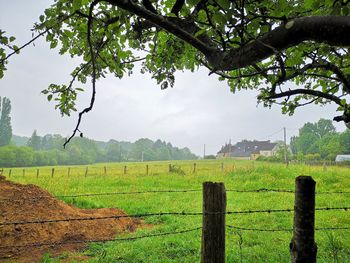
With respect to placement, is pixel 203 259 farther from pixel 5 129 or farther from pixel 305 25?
pixel 5 129

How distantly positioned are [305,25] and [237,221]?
961cm

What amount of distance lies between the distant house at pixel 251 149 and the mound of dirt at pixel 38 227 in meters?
92.6

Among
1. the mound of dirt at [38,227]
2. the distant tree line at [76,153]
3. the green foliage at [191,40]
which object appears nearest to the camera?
Result: the green foliage at [191,40]

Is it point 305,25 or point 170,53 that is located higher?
point 170,53

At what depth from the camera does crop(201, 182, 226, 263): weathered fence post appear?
3.47 metres

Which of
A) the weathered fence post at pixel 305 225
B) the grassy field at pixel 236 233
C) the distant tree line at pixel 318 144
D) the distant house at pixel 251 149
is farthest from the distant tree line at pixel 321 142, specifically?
the weathered fence post at pixel 305 225

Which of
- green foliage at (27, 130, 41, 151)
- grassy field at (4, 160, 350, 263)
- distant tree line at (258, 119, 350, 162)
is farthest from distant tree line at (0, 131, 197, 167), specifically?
Result: grassy field at (4, 160, 350, 263)

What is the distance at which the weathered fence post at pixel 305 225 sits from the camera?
282 cm

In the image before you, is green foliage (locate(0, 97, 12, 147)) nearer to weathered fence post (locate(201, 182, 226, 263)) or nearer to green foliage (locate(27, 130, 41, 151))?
green foliage (locate(27, 130, 41, 151))

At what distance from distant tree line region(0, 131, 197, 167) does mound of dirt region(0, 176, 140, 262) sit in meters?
88.2

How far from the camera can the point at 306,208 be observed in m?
2.85

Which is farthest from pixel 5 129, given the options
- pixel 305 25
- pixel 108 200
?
pixel 305 25

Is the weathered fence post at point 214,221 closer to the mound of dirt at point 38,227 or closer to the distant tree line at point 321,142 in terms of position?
the mound of dirt at point 38,227

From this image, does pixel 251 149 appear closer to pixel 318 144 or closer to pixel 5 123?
pixel 318 144
